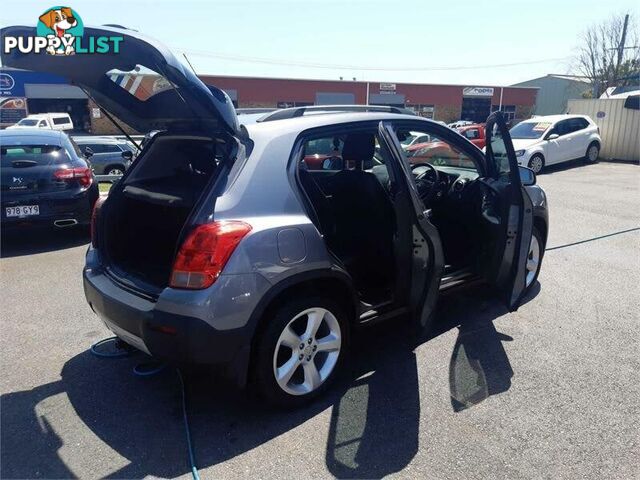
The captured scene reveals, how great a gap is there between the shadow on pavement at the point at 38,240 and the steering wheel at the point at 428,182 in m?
4.70

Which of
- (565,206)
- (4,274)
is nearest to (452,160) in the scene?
(4,274)

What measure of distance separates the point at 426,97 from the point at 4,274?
41.6 metres

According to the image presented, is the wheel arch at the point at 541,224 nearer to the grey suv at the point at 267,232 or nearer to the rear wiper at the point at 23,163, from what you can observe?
the grey suv at the point at 267,232

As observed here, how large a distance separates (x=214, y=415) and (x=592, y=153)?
17.4m

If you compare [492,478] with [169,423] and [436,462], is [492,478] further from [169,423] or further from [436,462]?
[169,423]

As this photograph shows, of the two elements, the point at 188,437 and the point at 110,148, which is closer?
the point at 188,437

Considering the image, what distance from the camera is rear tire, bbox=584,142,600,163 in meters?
16.3

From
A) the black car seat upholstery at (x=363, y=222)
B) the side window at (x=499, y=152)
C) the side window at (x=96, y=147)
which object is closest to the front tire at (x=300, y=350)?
the black car seat upholstery at (x=363, y=222)

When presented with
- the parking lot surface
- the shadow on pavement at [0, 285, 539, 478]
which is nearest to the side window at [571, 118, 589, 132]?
the parking lot surface

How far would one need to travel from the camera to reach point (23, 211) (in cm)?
598

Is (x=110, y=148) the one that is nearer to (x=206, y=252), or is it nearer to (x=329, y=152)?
(x=329, y=152)

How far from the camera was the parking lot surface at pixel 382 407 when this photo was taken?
241 cm

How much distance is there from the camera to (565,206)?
9.23 m

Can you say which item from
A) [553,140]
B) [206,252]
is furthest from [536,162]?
[206,252]
